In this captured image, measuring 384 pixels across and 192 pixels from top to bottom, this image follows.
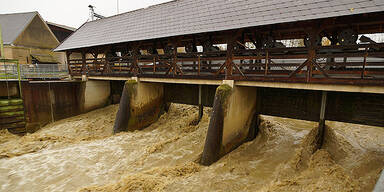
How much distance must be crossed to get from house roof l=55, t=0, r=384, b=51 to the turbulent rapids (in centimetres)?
450

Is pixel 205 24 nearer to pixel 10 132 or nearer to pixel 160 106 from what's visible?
pixel 160 106

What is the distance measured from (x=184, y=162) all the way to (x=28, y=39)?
23.1m

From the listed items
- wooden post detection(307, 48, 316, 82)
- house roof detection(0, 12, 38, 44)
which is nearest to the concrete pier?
wooden post detection(307, 48, 316, 82)

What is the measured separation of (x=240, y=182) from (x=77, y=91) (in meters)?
12.0

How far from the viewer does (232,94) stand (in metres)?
6.56

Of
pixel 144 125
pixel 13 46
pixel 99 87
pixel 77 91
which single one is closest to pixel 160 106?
pixel 144 125

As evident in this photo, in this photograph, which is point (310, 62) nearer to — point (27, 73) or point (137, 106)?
point (137, 106)

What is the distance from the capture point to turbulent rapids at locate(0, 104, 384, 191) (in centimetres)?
516

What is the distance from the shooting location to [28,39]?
19656 mm

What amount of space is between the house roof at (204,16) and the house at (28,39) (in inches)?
375

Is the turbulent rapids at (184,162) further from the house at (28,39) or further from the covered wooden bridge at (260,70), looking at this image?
the house at (28,39)

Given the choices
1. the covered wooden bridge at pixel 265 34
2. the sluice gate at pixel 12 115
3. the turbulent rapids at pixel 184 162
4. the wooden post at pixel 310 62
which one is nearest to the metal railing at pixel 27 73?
the sluice gate at pixel 12 115

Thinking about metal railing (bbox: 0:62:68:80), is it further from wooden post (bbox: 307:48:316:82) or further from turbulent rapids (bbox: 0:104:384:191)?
wooden post (bbox: 307:48:316:82)

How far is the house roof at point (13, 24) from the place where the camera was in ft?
62.3
